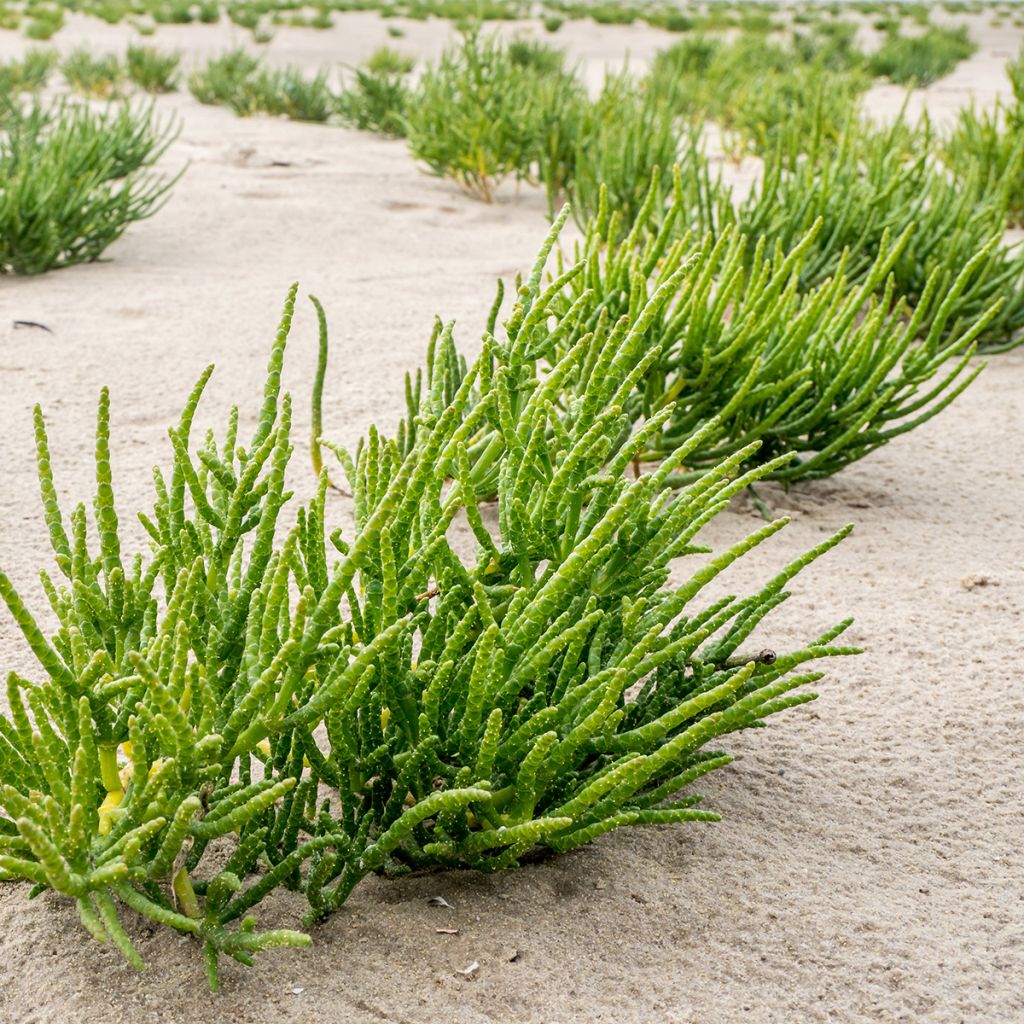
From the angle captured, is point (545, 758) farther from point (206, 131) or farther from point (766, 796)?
point (206, 131)

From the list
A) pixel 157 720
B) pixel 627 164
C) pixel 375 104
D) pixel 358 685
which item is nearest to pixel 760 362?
pixel 358 685

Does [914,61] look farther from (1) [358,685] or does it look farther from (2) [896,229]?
(1) [358,685]

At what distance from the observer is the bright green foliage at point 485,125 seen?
6367 millimetres

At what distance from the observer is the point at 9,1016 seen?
1379 mm

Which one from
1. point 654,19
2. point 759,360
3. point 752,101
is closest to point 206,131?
point 752,101

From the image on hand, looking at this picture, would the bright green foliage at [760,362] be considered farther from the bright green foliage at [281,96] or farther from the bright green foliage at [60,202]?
the bright green foliage at [281,96]

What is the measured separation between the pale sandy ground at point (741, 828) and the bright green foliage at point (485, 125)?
2.37 metres

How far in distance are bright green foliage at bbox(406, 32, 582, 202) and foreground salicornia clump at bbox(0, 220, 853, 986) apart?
192 inches

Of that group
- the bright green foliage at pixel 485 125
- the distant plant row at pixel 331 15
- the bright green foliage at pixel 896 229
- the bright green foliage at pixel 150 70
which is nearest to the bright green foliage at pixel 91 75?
the bright green foliage at pixel 150 70

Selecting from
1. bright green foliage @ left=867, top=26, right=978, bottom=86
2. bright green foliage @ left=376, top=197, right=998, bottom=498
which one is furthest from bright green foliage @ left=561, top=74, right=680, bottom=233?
bright green foliage @ left=867, top=26, right=978, bottom=86

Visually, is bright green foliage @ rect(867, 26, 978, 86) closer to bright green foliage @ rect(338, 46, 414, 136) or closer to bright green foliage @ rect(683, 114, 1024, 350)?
bright green foliage @ rect(338, 46, 414, 136)

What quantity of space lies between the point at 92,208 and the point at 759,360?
3.24 metres

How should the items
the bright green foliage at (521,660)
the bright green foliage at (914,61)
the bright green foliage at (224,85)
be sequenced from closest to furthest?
the bright green foliage at (521,660), the bright green foliage at (224,85), the bright green foliage at (914,61)

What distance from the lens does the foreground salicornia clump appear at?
1.31 meters
